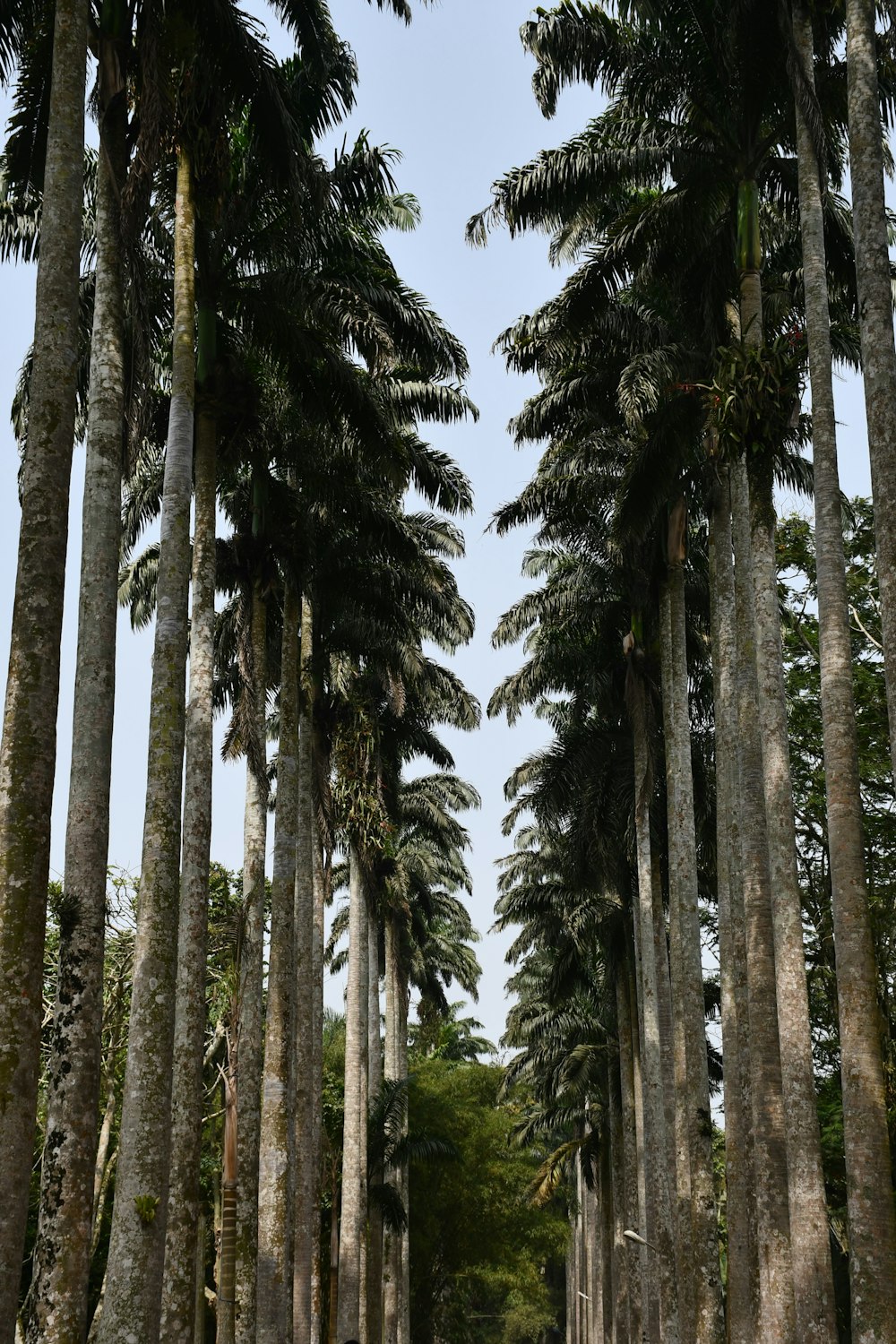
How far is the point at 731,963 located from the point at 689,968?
4.98ft

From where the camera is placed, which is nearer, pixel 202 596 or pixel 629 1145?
pixel 202 596

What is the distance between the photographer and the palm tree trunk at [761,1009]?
14547 mm

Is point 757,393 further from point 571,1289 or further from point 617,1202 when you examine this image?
point 571,1289

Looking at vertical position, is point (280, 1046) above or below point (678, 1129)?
above

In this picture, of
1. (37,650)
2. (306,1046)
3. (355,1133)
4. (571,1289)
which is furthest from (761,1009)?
(571,1289)

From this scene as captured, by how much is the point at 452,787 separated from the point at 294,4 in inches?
1148

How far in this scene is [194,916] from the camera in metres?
15.8

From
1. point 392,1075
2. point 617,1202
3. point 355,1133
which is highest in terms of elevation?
point 392,1075

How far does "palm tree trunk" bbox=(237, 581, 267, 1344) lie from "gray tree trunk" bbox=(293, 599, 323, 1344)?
2198 millimetres

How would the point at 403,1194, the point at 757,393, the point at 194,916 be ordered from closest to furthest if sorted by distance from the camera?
1. the point at 757,393
2. the point at 194,916
3. the point at 403,1194

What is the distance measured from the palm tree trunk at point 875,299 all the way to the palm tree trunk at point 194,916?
716 centimetres

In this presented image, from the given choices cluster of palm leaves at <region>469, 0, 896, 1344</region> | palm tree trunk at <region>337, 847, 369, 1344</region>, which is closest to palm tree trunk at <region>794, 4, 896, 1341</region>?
cluster of palm leaves at <region>469, 0, 896, 1344</region>

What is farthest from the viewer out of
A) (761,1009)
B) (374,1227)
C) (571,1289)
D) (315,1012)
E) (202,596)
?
(571,1289)

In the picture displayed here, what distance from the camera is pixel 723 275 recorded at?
2014 cm
